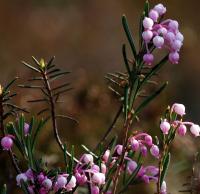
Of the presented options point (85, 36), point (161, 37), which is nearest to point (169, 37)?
point (161, 37)

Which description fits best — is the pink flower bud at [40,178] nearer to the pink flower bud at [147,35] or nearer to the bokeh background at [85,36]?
the pink flower bud at [147,35]

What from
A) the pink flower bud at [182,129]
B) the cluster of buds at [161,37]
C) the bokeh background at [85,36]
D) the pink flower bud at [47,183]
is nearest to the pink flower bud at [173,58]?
the cluster of buds at [161,37]

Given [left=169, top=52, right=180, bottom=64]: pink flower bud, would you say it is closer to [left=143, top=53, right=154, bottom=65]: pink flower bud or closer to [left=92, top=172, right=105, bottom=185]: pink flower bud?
[left=143, top=53, right=154, bottom=65]: pink flower bud

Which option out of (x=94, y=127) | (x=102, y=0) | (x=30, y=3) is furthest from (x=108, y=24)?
(x=94, y=127)

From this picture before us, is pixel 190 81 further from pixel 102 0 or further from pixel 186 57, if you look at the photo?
pixel 102 0

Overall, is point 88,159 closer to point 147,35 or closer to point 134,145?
point 134,145

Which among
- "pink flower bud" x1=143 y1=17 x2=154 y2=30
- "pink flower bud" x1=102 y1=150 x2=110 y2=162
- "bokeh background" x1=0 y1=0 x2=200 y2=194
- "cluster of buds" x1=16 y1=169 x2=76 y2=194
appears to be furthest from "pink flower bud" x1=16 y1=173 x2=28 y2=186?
"bokeh background" x1=0 y1=0 x2=200 y2=194
